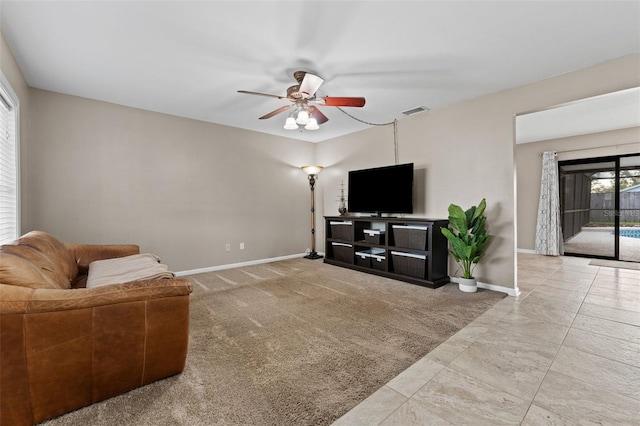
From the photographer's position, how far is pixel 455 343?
2.08 meters

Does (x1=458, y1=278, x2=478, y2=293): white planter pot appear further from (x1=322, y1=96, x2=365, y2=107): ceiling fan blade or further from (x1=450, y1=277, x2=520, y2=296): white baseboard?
(x1=322, y1=96, x2=365, y2=107): ceiling fan blade

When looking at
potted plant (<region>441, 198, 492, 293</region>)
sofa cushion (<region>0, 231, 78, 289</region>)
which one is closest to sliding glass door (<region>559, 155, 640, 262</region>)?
potted plant (<region>441, 198, 492, 293</region>)

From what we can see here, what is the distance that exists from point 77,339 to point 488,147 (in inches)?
163

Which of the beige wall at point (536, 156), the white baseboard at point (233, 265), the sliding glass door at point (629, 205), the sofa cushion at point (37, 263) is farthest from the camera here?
the beige wall at point (536, 156)

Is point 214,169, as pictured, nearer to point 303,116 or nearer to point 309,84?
point 303,116

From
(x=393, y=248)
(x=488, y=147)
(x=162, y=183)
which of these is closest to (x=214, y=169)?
(x=162, y=183)

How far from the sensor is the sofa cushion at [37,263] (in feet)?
4.38

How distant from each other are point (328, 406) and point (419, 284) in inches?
96.9

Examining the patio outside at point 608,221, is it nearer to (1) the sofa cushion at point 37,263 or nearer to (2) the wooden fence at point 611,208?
(2) the wooden fence at point 611,208

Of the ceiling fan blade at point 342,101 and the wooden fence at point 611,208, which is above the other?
the ceiling fan blade at point 342,101

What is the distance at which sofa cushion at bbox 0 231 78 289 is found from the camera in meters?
1.33

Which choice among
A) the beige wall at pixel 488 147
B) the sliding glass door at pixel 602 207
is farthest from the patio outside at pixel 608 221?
the beige wall at pixel 488 147

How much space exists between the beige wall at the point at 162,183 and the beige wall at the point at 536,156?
492cm

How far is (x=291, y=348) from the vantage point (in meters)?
2.03
